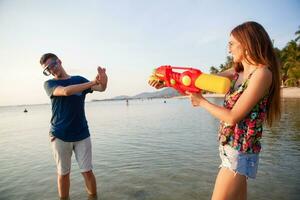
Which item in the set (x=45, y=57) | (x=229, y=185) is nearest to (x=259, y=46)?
(x=229, y=185)

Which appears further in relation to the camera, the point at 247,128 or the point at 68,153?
the point at 68,153

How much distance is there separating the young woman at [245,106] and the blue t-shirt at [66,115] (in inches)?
114

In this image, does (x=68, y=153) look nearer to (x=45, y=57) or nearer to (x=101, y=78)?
(x=101, y=78)

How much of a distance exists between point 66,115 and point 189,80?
117 inches

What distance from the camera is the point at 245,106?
2531mm

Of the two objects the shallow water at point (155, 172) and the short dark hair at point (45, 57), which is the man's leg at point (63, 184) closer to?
the shallow water at point (155, 172)

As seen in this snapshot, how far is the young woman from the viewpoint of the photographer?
255 cm

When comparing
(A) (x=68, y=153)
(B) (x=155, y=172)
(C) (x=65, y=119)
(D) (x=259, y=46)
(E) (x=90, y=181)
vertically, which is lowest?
(B) (x=155, y=172)

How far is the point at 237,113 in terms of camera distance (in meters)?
2.57

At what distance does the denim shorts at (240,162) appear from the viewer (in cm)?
273

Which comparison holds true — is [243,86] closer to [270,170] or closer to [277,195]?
[277,195]

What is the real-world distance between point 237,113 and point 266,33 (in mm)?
823

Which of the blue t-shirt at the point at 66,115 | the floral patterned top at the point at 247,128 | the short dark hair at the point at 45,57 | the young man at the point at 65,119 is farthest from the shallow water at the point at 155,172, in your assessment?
the floral patterned top at the point at 247,128

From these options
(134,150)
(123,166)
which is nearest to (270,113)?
(123,166)
